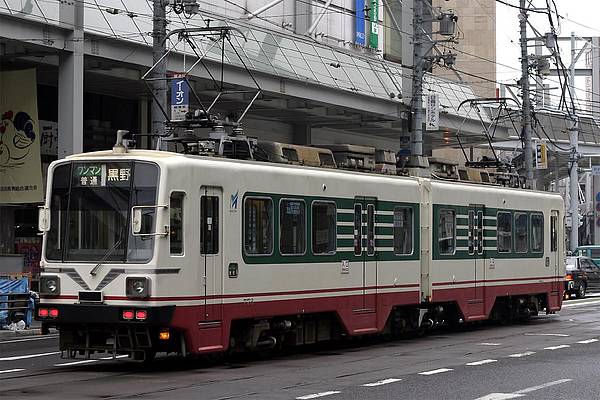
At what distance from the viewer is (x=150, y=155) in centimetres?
1617

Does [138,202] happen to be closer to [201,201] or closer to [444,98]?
[201,201]

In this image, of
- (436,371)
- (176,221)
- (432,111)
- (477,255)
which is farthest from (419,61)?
(176,221)

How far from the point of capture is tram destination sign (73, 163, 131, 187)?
52.9 feet

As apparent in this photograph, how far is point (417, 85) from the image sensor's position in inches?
1276

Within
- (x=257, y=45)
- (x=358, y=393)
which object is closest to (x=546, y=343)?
(x=358, y=393)

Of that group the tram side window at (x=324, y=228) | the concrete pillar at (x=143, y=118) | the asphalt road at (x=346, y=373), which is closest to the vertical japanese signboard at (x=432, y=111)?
the concrete pillar at (x=143, y=118)

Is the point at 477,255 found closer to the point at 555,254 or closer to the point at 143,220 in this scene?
the point at 555,254

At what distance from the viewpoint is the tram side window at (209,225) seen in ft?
53.6

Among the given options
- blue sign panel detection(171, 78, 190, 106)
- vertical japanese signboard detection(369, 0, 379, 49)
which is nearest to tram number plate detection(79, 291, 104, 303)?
blue sign panel detection(171, 78, 190, 106)

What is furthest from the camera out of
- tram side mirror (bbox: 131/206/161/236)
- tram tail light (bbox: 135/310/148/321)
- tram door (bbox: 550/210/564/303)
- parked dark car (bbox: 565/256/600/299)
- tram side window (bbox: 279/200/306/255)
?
parked dark car (bbox: 565/256/600/299)

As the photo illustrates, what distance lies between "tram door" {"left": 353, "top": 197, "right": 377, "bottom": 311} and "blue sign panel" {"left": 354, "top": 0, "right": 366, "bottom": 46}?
26.5 meters

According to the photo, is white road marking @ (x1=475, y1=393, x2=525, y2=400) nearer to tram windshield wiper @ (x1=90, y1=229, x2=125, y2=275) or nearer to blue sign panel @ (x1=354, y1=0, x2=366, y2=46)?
tram windshield wiper @ (x1=90, y1=229, x2=125, y2=275)

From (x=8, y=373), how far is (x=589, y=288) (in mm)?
32457

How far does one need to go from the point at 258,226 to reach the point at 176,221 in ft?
6.02
